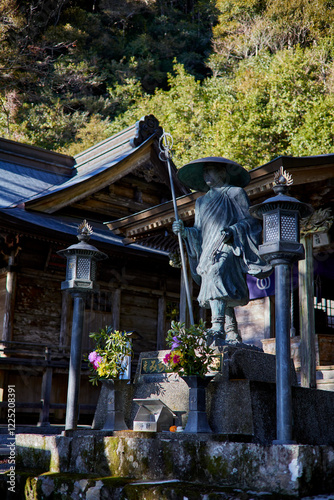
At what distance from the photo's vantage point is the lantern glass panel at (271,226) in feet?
18.1

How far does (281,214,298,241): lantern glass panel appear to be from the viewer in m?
5.52

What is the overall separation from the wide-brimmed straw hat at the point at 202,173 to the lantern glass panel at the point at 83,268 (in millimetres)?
1748

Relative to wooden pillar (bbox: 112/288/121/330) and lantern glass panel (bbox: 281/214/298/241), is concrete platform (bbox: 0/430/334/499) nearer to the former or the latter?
lantern glass panel (bbox: 281/214/298/241)

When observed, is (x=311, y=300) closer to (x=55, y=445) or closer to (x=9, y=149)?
(x=55, y=445)

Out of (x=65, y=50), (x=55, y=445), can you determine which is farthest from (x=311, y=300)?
(x=65, y=50)

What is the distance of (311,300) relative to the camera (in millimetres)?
9352

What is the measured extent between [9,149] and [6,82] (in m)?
13.1

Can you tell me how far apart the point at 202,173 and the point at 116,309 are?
8.09m

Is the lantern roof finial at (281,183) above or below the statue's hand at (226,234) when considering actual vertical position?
above

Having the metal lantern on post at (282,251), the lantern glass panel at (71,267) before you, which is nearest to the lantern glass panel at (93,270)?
the lantern glass panel at (71,267)

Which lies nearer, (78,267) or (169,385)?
(169,385)

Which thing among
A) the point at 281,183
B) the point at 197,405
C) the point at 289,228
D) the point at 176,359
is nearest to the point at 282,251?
the point at 289,228

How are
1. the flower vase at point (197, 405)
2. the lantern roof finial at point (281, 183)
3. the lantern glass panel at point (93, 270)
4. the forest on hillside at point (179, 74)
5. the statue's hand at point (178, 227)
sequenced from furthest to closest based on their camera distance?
the forest on hillside at point (179, 74)
the lantern glass panel at point (93, 270)
the statue's hand at point (178, 227)
the lantern roof finial at point (281, 183)
the flower vase at point (197, 405)

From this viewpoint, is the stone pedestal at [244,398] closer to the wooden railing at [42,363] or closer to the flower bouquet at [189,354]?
the flower bouquet at [189,354]
